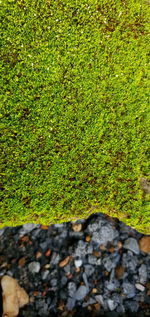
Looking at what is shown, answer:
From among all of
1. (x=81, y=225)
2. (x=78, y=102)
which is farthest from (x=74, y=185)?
(x=81, y=225)

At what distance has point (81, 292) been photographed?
5059mm

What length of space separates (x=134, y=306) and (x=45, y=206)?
317 centimetres

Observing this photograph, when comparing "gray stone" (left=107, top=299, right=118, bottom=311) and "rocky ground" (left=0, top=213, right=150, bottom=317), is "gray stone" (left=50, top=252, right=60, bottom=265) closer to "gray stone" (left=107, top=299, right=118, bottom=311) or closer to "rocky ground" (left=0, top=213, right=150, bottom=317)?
"rocky ground" (left=0, top=213, right=150, bottom=317)

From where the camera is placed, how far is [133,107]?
3.57 m

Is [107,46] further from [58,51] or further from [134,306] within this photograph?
[134,306]

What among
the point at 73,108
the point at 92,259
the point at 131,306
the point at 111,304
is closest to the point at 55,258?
the point at 92,259

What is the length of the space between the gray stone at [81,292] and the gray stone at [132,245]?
113 cm

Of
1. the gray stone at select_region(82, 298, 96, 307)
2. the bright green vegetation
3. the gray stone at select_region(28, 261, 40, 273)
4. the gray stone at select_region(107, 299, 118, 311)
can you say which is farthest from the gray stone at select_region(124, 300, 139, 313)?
the bright green vegetation

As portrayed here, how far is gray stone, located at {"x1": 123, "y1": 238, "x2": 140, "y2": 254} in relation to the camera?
5.48 m

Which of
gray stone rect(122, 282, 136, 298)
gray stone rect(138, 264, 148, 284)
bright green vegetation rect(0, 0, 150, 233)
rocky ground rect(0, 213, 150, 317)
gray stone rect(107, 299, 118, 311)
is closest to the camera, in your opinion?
bright green vegetation rect(0, 0, 150, 233)

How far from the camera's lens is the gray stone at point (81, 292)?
5031 millimetres

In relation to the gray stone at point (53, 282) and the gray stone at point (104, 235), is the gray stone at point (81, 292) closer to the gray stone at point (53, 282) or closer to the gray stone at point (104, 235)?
the gray stone at point (53, 282)

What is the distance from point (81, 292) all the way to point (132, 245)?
52.7 inches

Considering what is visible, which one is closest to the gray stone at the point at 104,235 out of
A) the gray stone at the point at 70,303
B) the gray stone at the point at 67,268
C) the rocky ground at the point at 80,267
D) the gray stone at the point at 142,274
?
the rocky ground at the point at 80,267
